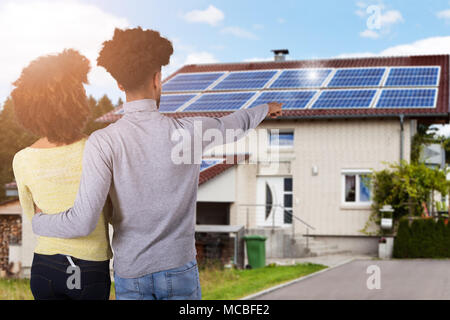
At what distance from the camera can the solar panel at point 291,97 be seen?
18.2m

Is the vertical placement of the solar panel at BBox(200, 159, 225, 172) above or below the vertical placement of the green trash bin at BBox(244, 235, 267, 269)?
above

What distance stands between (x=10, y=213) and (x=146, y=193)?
13.1m

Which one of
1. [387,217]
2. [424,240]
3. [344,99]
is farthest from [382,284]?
[344,99]

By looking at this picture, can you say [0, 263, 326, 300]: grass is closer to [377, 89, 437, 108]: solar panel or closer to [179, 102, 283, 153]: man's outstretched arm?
[377, 89, 437, 108]: solar panel

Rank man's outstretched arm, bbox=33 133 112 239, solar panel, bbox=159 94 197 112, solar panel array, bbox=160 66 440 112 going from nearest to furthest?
man's outstretched arm, bbox=33 133 112 239 < solar panel, bbox=159 94 197 112 < solar panel array, bbox=160 66 440 112

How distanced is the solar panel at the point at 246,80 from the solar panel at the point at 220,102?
994mm

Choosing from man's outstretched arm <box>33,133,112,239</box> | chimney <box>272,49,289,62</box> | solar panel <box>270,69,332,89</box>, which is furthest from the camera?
chimney <box>272,49,289,62</box>

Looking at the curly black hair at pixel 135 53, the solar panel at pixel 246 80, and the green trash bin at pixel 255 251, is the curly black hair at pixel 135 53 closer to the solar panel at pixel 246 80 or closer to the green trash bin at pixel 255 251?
the green trash bin at pixel 255 251

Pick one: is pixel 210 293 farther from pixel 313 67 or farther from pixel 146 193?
pixel 313 67

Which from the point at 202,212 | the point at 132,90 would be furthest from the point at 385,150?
the point at 132,90

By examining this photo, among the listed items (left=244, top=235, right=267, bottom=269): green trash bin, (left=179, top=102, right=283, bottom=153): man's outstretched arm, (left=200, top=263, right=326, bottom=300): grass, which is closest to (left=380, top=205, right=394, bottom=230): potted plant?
(left=200, top=263, right=326, bottom=300): grass

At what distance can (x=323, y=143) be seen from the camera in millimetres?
20062

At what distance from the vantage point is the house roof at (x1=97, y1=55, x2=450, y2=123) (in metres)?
18.2

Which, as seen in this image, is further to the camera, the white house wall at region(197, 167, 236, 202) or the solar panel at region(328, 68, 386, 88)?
the solar panel at region(328, 68, 386, 88)
